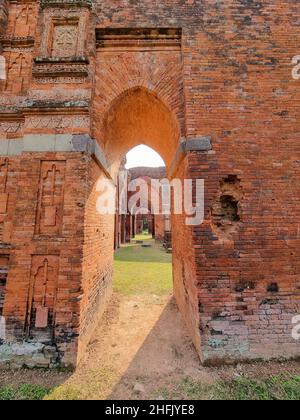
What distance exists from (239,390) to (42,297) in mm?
3494

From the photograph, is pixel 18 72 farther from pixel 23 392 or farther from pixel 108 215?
pixel 23 392

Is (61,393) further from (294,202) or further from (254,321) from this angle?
(294,202)

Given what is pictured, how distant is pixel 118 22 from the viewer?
15.7 ft

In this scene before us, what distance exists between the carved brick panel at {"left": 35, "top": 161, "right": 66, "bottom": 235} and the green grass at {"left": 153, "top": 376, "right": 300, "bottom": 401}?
3.23 metres

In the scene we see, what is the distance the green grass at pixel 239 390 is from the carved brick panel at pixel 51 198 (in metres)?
3.23

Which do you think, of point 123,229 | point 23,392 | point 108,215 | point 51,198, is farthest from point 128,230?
point 23,392

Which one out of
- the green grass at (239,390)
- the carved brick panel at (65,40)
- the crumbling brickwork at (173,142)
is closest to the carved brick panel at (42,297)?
the crumbling brickwork at (173,142)

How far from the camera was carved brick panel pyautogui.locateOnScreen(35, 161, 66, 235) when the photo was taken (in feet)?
13.1

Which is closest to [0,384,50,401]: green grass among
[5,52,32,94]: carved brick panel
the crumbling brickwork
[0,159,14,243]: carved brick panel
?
the crumbling brickwork

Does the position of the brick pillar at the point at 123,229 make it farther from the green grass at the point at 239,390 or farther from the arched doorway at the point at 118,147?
the green grass at the point at 239,390

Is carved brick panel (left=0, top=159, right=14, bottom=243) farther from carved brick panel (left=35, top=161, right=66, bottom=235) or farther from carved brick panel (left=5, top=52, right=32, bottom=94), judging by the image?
carved brick panel (left=5, top=52, right=32, bottom=94)

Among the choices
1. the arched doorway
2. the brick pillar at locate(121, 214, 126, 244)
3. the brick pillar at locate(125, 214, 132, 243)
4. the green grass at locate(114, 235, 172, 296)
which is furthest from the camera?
the brick pillar at locate(125, 214, 132, 243)

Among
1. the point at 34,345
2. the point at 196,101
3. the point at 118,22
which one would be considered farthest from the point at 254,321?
the point at 118,22

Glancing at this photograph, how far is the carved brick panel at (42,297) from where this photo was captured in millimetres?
3715
